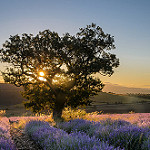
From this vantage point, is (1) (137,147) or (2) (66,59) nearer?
(1) (137,147)

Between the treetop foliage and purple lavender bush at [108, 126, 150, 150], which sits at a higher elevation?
the treetop foliage

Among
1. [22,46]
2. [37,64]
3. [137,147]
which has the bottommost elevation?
[137,147]

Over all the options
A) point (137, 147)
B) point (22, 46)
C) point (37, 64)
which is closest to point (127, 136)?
point (137, 147)

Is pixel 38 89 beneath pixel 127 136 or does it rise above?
above

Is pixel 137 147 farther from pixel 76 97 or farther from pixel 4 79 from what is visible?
pixel 4 79

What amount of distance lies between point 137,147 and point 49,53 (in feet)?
31.3

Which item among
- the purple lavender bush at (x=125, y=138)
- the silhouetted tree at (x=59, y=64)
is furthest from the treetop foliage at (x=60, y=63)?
the purple lavender bush at (x=125, y=138)

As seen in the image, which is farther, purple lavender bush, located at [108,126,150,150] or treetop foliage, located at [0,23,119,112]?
treetop foliage, located at [0,23,119,112]

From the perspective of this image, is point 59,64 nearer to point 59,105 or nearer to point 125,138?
point 59,105

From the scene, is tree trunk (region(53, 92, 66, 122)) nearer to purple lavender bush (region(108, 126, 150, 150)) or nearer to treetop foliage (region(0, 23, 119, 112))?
treetop foliage (region(0, 23, 119, 112))

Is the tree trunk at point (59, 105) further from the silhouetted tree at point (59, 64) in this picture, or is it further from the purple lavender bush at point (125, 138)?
the purple lavender bush at point (125, 138)

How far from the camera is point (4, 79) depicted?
14.4m

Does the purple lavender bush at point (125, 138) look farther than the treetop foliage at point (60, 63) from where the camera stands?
No

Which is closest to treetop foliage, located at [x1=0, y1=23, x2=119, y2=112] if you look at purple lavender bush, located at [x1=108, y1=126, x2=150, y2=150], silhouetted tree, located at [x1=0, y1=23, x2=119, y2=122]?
silhouetted tree, located at [x1=0, y1=23, x2=119, y2=122]
